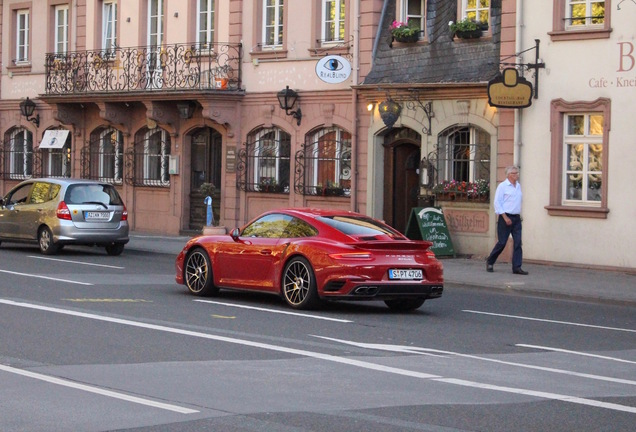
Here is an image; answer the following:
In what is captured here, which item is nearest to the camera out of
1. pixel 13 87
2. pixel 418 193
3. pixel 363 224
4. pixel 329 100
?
pixel 363 224

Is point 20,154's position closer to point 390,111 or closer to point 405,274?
point 390,111

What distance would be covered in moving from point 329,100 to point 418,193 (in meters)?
3.40

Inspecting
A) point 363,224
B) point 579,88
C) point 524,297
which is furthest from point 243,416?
point 579,88

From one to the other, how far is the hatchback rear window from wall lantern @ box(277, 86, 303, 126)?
535 centimetres

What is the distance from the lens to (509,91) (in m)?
23.8

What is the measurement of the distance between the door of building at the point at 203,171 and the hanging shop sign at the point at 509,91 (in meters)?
10.3

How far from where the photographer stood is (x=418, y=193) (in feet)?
88.9

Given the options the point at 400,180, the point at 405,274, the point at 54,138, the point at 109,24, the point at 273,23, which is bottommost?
the point at 405,274

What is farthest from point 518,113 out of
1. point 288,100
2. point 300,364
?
point 300,364

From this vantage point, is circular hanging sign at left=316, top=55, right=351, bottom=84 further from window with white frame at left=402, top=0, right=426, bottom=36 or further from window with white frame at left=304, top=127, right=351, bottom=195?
window with white frame at left=304, top=127, right=351, bottom=195

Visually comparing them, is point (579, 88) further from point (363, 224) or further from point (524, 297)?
point (363, 224)

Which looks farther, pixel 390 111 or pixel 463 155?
pixel 390 111

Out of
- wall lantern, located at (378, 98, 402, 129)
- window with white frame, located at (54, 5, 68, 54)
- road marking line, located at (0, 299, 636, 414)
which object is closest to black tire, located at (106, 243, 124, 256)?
wall lantern, located at (378, 98, 402, 129)

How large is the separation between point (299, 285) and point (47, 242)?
11.1m
